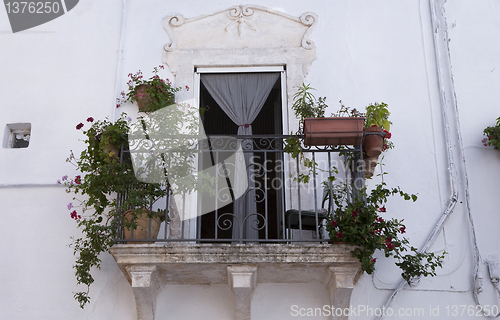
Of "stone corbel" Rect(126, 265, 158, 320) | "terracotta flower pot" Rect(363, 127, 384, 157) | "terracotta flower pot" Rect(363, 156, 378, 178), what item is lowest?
"stone corbel" Rect(126, 265, 158, 320)

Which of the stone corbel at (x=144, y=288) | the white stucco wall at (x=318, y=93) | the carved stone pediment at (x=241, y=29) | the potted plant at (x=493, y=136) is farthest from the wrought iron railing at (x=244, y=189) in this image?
the potted plant at (x=493, y=136)

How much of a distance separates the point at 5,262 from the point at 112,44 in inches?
100

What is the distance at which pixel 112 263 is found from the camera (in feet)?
18.3

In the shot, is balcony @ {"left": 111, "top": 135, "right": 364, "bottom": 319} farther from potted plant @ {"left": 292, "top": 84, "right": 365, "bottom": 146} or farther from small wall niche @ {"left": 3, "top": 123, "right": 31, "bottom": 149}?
small wall niche @ {"left": 3, "top": 123, "right": 31, "bottom": 149}

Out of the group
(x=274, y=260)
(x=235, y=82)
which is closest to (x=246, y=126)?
(x=235, y=82)

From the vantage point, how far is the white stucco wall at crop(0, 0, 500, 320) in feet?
17.8

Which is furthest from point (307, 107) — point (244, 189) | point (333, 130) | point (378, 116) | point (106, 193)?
point (106, 193)

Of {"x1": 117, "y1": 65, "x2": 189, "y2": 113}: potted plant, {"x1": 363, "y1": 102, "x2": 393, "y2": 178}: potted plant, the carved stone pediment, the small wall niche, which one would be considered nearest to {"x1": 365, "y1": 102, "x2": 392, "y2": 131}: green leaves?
{"x1": 363, "y1": 102, "x2": 393, "y2": 178}: potted plant

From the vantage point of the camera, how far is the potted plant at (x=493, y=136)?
5883 millimetres

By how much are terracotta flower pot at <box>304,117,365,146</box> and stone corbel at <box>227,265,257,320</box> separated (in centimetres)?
124

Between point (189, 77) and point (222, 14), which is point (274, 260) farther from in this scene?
point (222, 14)

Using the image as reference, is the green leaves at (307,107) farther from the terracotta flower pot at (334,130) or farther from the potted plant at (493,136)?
the potted plant at (493,136)

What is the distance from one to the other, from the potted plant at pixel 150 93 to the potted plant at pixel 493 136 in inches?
123

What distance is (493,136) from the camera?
5910mm
